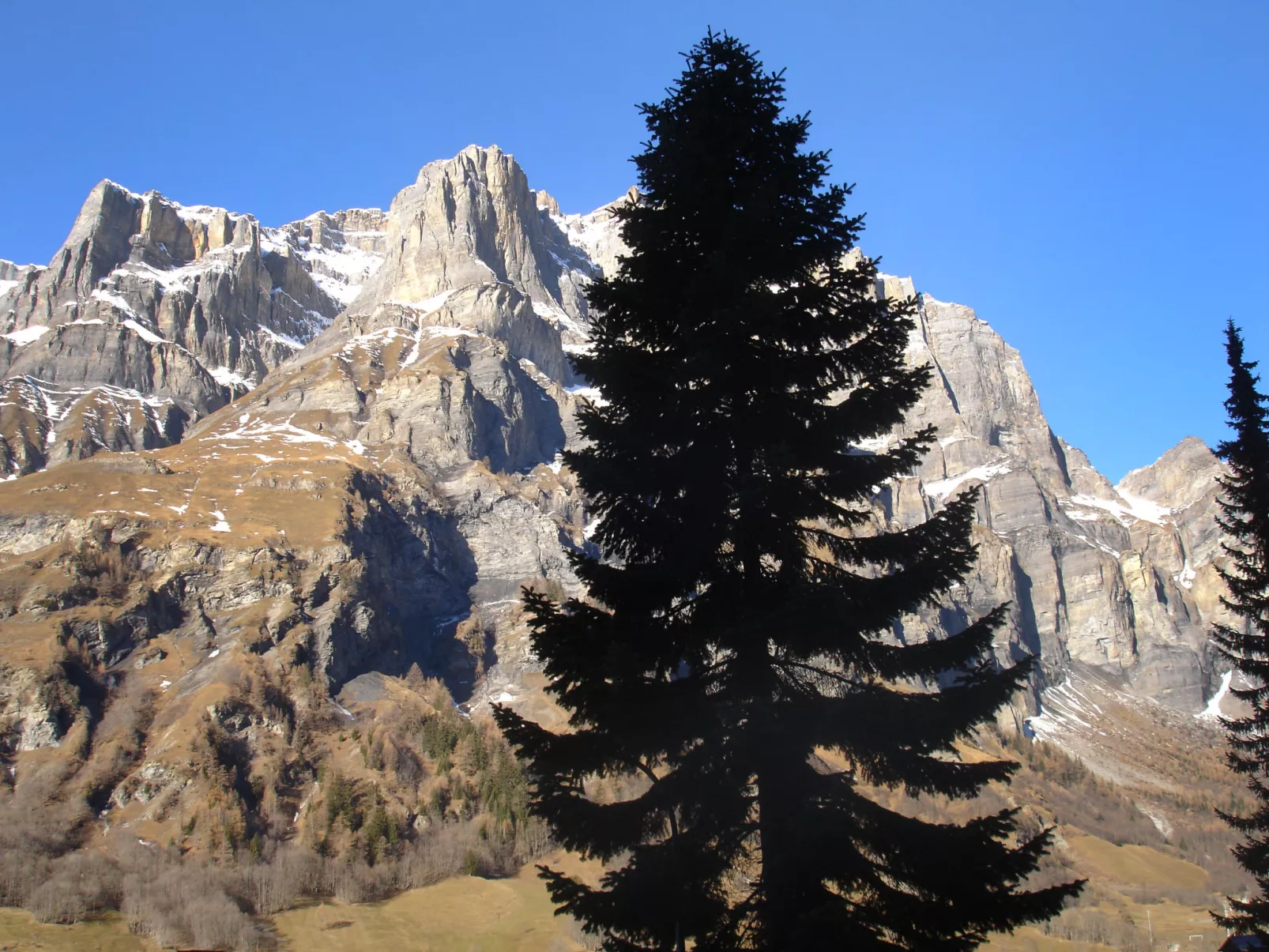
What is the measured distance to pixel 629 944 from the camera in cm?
1173

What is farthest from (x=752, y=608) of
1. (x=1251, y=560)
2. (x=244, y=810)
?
(x=244, y=810)

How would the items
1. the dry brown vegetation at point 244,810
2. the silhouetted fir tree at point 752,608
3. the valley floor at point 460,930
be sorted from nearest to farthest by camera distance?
the silhouetted fir tree at point 752,608
the valley floor at point 460,930
the dry brown vegetation at point 244,810

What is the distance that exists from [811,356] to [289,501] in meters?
200

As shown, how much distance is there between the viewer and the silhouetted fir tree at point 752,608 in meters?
11.4

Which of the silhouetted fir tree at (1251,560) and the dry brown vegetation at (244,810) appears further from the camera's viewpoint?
the dry brown vegetation at (244,810)

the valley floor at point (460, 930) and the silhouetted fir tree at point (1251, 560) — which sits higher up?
the silhouetted fir tree at point (1251, 560)

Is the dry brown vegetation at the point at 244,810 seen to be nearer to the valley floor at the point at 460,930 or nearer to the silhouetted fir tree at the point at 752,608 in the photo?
the valley floor at the point at 460,930

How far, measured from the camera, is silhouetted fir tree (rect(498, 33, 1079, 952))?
1138 cm

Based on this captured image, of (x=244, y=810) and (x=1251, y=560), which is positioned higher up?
(x=1251, y=560)

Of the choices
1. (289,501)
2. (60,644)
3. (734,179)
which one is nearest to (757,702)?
(734,179)

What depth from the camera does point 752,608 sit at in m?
12.9

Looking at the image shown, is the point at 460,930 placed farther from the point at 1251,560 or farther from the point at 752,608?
the point at 752,608

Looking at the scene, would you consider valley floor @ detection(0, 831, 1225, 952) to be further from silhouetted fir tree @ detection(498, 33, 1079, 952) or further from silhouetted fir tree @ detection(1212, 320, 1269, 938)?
silhouetted fir tree @ detection(498, 33, 1079, 952)

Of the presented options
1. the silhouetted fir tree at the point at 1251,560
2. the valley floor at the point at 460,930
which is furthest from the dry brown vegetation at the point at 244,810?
the silhouetted fir tree at the point at 1251,560
